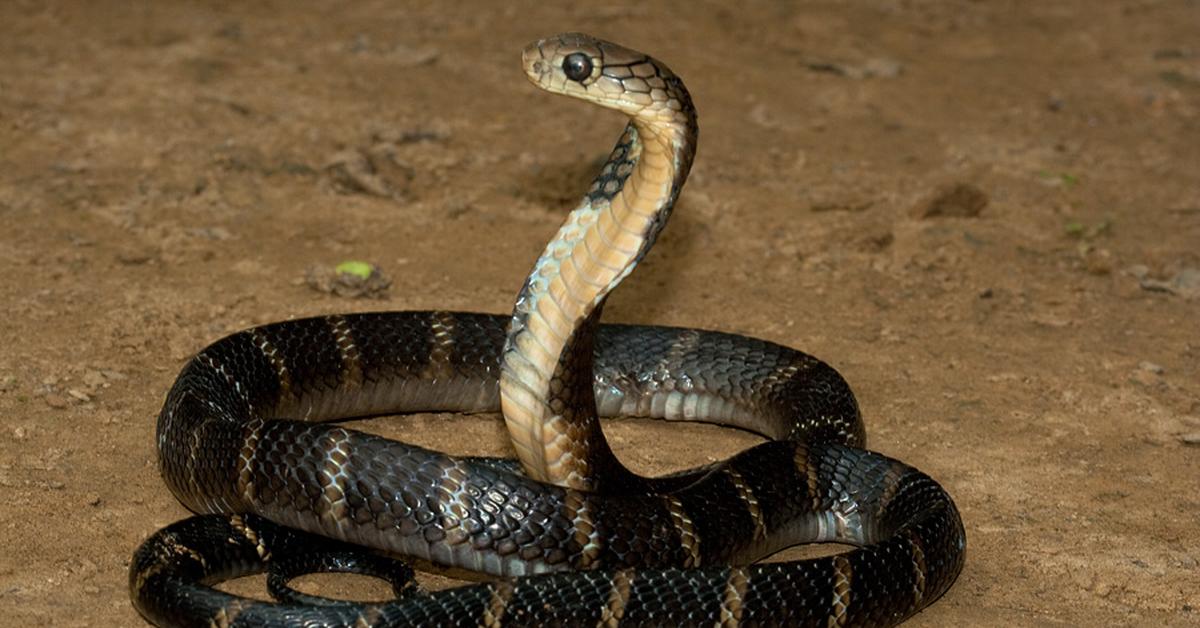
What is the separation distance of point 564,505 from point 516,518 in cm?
18

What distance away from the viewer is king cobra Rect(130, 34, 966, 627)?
539cm

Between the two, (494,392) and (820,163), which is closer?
(494,392)

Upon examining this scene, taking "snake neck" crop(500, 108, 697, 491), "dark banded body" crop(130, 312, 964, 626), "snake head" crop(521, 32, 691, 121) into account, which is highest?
"snake head" crop(521, 32, 691, 121)

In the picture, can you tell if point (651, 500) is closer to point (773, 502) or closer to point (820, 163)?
point (773, 502)

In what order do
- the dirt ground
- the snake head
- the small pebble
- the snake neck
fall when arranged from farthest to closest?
1. the small pebble
2. the dirt ground
3. the snake neck
4. the snake head

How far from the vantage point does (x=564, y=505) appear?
575 centimetres

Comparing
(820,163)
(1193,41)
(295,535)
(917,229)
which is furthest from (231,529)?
(1193,41)

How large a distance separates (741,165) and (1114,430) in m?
3.97

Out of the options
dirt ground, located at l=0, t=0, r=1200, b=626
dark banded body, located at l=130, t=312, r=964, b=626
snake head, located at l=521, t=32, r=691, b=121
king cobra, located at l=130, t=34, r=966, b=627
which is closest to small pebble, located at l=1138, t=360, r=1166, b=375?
dirt ground, located at l=0, t=0, r=1200, b=626

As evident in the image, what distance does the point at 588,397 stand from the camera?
19.5ft

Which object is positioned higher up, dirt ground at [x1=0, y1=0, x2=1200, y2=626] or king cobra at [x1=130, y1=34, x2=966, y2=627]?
king cobra at [x1=130, y1=34, x2=966, y2=627]

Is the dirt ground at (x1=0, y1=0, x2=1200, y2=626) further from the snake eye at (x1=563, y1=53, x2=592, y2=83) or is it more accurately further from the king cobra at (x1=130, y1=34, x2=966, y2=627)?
the snake eye at (x1=563, y1=53, x2=592, y2=83)

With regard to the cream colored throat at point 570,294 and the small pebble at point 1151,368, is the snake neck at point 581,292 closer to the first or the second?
the cream colored throat at point 570,294

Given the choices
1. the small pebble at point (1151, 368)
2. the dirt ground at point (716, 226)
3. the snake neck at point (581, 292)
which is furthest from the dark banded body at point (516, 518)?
the small pebble at point (1151, 368)
